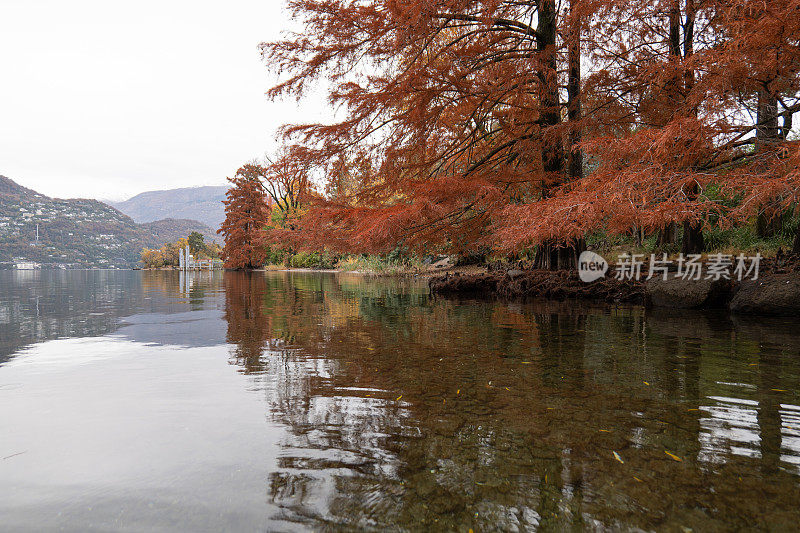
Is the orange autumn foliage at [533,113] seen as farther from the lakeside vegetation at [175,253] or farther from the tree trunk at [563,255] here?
the lakeside vegetation at [175,253]

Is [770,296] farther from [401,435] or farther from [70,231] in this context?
[70,231]

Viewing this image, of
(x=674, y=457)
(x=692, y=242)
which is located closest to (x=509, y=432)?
(x=674, y=457)

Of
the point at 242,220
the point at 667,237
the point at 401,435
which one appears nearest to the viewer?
the point at 401,435

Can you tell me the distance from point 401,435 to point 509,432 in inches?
21.4

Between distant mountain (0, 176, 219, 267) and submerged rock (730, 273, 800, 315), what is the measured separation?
83916mm

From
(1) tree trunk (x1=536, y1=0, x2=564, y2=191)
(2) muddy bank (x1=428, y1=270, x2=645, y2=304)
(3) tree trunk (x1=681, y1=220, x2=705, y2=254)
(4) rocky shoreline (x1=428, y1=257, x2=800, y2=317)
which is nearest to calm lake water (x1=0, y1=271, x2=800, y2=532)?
(4) rocky shoreline (x1=428, y1=257, x2=800, y2=317)

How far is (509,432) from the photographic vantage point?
→ 2148 millimetres

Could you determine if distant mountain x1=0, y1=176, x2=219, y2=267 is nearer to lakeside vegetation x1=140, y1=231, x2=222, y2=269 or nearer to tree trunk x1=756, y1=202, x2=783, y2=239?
lakeside vegetation x1=140, y1=231, x2=222, y2=269

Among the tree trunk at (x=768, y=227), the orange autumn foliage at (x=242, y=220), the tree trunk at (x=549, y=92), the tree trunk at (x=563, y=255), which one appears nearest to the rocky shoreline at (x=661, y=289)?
the tree trunk at (x=563, y=255)

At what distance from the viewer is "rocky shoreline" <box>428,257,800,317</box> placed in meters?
6.69

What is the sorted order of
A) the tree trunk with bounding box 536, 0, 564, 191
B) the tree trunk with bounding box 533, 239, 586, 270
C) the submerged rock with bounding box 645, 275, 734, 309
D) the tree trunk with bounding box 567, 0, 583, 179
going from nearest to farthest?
the submerged rock with bounding box 645, 275, 734, 309
the tree trunk with bounding box 567, 0, 583, 179
the tree trunk with bounding box 536, 0, 564, 191
the tree trunk with bounding box 533, 239, 586, 270

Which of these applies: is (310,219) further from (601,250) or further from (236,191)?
(236,191)

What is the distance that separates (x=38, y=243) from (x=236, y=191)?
187 ft

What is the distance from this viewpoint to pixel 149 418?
2.38 metres
